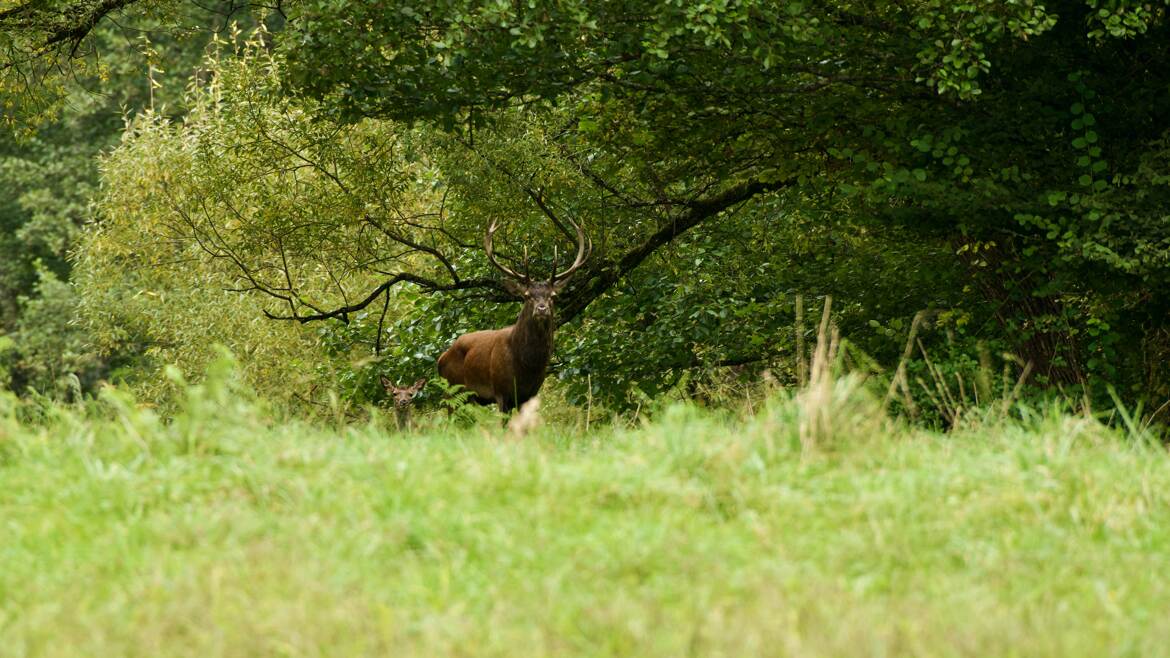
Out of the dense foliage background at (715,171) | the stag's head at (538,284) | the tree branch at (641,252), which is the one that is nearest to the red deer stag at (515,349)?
the stag's head at (538,284)

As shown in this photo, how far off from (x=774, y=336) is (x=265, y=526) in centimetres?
1089

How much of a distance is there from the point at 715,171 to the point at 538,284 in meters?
2.40

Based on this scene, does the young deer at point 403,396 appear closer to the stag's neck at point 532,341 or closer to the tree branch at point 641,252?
the tree branch at point 641,252

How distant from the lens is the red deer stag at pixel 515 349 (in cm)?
1420

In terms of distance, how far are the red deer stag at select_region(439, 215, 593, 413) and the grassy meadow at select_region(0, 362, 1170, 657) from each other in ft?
21.9

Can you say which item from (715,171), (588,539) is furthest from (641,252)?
(588,539)

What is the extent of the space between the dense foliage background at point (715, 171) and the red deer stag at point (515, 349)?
71 cm

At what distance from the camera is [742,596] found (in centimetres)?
550

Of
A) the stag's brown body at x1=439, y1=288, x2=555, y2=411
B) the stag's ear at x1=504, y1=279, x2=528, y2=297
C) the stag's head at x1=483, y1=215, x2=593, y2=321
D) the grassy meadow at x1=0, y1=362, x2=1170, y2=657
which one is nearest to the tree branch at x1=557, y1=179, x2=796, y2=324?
the stag's head at x1=483, y1=215, x2=593, y2=321

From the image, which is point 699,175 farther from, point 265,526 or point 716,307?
point 265,526

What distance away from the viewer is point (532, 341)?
1429cm

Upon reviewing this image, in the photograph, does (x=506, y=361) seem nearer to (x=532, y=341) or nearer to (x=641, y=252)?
(x=532, y=341)

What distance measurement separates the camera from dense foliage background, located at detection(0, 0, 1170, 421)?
1127 centimetres

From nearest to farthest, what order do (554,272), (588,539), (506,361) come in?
1. (588,539)
2. (554,272)
3. (506,361)
